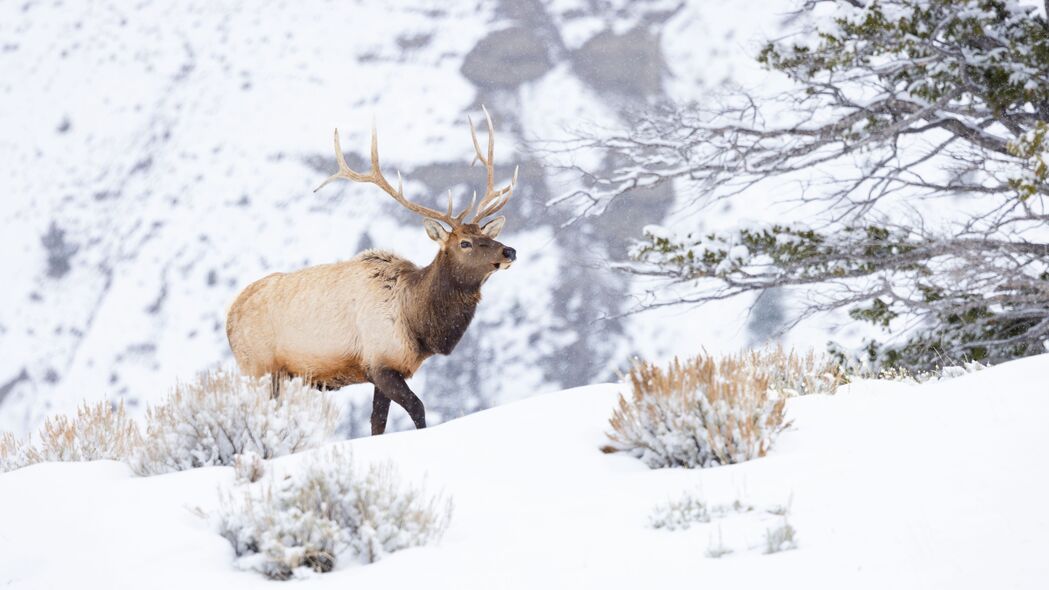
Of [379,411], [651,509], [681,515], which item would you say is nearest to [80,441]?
[379,411]

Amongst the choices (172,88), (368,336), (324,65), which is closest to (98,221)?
(172,88)

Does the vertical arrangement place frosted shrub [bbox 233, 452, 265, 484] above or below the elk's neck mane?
above

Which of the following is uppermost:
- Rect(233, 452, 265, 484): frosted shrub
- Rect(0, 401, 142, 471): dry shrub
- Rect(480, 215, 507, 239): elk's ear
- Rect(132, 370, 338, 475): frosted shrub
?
Rect(233, 452, 265, 484): frosted shrub

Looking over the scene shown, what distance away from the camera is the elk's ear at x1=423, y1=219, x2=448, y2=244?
878 centimetres

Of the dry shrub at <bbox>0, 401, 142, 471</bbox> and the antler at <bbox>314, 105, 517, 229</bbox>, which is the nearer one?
the dry shrub at <bbox>0, 401, 142, 471</bbox>

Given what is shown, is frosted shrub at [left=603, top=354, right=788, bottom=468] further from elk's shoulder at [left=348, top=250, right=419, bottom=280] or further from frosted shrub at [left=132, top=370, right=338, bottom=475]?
elk's shoulder at [left=348, top=250, right=419, bottom=280]

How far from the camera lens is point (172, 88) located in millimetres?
74312

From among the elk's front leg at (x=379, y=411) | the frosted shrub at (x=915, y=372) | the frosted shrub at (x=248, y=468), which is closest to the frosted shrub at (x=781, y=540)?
the frosted shrub at (x=248, y=468)

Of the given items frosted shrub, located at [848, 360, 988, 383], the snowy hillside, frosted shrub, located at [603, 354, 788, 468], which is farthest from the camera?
the snowy hillside

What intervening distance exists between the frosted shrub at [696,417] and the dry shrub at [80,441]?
3362 millimetres

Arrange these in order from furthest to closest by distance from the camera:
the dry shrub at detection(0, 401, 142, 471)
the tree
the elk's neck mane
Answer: the tree → the elk's neck mane → the dry shrub at detection(0, 401, 142, 471)

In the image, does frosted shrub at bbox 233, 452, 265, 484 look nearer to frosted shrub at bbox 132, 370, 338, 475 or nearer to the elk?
frosted shrub at bbox 132, 370, 338, 475

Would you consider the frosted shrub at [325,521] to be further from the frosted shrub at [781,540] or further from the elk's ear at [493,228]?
the elk's ear at [493,228]

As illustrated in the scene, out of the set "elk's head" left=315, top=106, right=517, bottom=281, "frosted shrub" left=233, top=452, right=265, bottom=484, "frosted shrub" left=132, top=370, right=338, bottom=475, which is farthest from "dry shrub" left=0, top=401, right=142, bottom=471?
"elk's head" left=315, top=106, right=517, bottom=281
